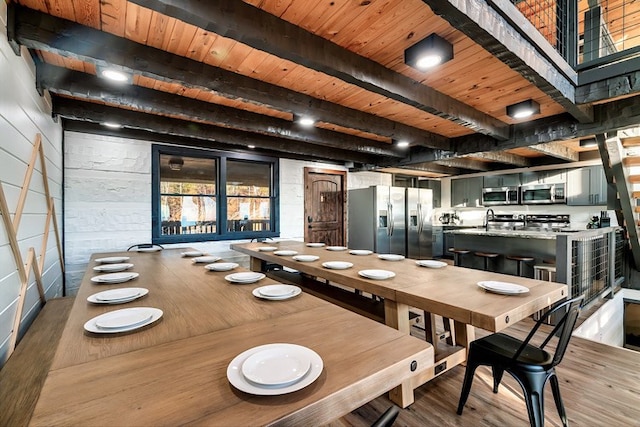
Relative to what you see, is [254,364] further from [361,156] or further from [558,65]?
[361,156]

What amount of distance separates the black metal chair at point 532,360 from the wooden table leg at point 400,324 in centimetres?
30

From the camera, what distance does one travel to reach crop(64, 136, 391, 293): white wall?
345cm


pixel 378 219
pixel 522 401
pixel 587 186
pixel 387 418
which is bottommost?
pixel 522 401

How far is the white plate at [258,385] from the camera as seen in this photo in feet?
2.27

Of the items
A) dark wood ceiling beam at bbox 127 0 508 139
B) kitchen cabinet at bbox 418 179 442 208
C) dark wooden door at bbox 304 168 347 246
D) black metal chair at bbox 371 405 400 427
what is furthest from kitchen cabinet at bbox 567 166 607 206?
black metal chair at bbox 371 405 400 427

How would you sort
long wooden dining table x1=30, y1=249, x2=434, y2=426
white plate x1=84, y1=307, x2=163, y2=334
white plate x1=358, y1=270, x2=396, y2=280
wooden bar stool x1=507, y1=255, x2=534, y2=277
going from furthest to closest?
wooden bar stool x1=507, y1=255, x2=534, y2=277
white plate x1=358, y1=270, x2=396, y2=280
white plate x1=84, y1=307, x2=163, y2=334
long wooden dining table x1=30, y1=249, x2=434, y2=426

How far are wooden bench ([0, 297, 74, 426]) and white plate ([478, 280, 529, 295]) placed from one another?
188 cm

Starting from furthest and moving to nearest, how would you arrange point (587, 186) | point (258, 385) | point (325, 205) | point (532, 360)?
point (325, 205)
point (587, 186)
point (532, 360)
point (258, 385)

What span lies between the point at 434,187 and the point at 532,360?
648cm

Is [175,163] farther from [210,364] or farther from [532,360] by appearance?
[532,360]

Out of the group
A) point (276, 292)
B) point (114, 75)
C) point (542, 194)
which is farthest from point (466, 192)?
point (114, 75)

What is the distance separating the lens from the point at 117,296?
1446mm

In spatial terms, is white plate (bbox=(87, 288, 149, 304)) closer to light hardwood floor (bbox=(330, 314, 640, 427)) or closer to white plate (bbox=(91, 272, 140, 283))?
white plate (bbox=(91, 272, 140, 283))

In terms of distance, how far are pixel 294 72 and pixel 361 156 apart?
318cm
